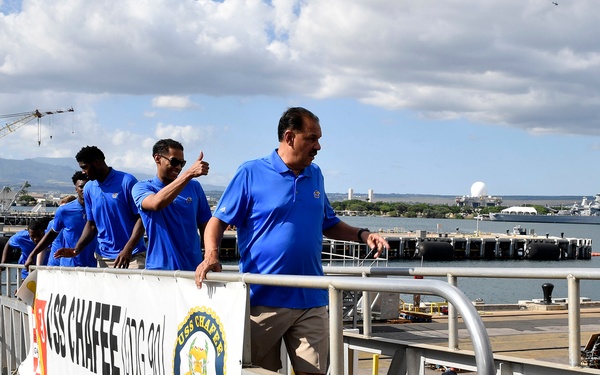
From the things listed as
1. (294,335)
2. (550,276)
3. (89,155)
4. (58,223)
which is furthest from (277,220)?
(58,223)

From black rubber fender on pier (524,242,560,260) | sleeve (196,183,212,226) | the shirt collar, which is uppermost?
the shirt collar

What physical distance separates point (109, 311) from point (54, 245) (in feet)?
15.2

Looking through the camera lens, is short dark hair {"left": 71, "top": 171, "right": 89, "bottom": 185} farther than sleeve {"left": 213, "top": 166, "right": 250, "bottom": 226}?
Yes

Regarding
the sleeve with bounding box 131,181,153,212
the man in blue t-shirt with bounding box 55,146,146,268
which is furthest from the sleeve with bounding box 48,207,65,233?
the sleeve with bounding box 131,181,153,212

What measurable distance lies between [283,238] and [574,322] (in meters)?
1.74

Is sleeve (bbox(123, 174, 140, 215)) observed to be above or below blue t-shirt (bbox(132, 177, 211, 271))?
above

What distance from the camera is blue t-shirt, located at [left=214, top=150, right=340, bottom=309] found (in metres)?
4.77

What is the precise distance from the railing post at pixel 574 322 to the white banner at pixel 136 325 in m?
1.85

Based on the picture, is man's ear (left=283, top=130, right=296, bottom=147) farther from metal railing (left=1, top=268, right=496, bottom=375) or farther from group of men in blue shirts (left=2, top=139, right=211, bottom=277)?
metal railing (left=1, top=268, right=496, bottom=375)

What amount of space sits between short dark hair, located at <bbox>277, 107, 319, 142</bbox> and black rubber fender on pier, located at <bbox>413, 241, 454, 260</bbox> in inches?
3160

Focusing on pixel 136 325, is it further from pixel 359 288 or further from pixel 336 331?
pixel 359 288

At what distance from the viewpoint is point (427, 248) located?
85.2m

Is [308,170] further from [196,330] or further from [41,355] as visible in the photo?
[41,355]

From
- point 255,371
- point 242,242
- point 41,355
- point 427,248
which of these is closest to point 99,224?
point 41,355
